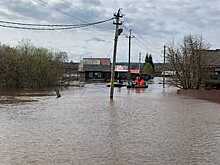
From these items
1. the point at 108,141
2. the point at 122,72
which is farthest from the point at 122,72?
the point at 108,141

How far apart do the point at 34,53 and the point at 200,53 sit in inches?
1309

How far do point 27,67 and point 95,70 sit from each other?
6557 cm

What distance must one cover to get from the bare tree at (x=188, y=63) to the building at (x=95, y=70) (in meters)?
79.8

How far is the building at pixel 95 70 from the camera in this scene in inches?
5357

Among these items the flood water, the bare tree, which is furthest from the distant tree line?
the flood water

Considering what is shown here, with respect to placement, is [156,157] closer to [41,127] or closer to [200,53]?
[41,127]

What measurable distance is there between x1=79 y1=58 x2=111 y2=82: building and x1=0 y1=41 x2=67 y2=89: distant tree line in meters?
54.6

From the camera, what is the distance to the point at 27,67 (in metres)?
71.5

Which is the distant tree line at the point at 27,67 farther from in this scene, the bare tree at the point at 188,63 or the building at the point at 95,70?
the building at the point at 95,70

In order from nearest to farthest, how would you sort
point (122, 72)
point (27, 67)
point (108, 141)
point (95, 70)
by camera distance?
point (108, 141) < point (27, 67) < point (122, 72) < point (95, 70)

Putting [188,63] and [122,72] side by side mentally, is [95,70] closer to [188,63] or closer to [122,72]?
[122,72]

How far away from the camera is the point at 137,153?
1227 cm

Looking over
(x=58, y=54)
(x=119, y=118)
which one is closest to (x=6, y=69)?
(x=58, y=54)

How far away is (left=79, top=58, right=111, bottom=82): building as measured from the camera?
136 meters
